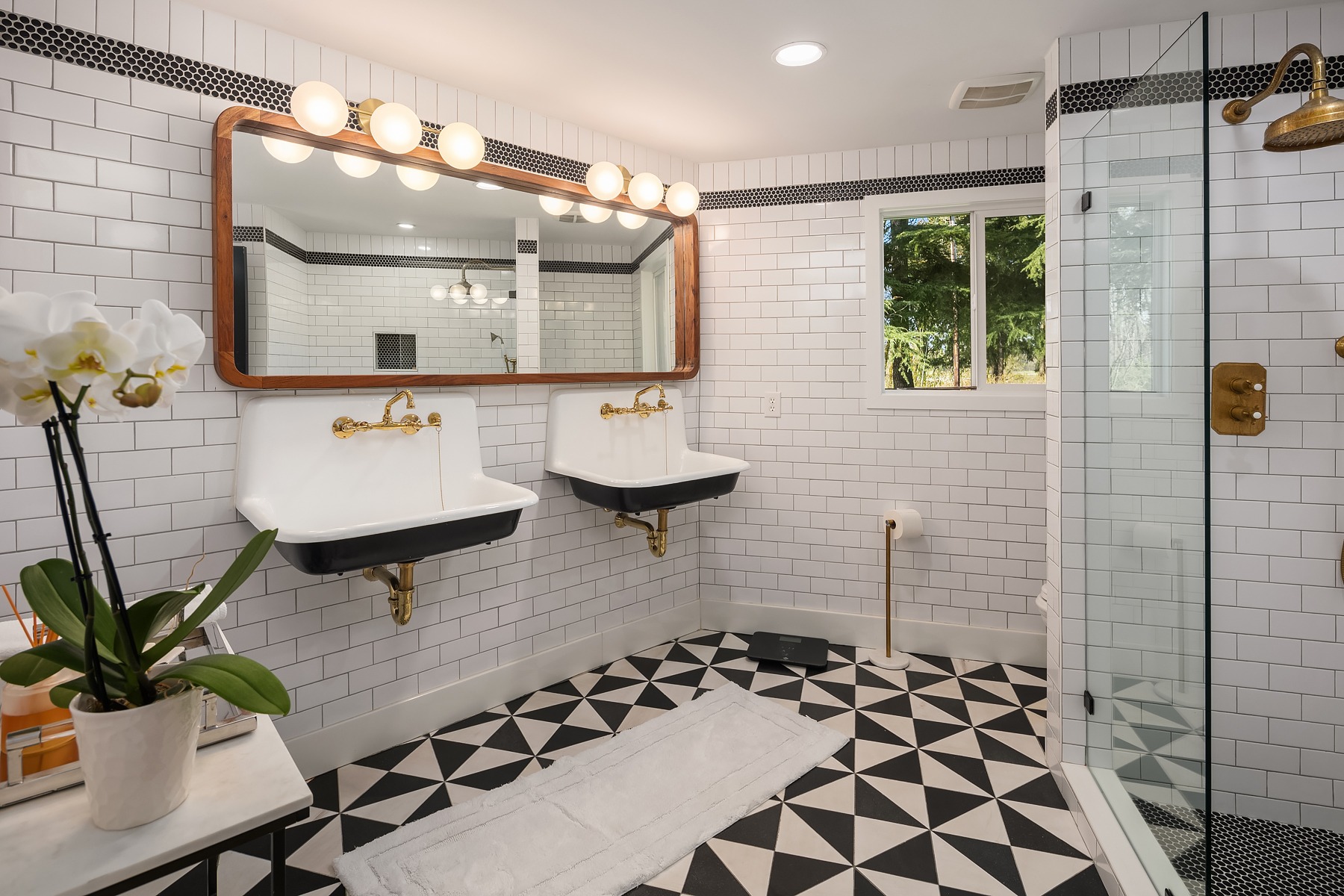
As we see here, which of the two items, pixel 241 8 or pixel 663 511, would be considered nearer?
pixel 241 8

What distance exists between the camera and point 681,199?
300 cm

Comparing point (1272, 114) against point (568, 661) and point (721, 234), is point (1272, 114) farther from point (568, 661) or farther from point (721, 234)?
point (568, 661)

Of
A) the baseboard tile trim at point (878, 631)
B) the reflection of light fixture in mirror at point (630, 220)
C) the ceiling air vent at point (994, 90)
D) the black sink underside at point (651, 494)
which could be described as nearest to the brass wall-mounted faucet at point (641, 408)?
the black sink underside at point (651, 494)

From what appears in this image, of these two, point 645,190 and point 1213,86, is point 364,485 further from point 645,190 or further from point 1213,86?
point 1213,86

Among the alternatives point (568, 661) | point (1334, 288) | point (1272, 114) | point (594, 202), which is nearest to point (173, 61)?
point (594, 202)

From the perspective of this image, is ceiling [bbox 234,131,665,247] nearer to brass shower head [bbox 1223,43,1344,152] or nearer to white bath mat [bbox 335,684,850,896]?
white bath mat [bbox 335,684,850,896]

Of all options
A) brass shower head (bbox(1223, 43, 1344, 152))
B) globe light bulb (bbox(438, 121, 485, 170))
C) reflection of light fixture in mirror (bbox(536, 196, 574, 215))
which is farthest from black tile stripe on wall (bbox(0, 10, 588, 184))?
brass shower head (bbox(1223, 43, 1344, 152))

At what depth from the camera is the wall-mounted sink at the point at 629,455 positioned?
2.59 metres

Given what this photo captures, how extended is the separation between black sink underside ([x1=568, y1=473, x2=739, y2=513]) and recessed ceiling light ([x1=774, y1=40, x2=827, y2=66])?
4.99ft

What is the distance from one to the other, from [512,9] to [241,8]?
2.51 feet

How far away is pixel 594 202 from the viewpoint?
2.88 metres

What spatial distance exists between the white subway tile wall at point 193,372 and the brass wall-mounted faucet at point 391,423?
254 mm

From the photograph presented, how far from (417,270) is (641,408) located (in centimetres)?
110

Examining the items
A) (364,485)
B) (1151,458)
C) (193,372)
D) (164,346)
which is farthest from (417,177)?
(1151,458)
